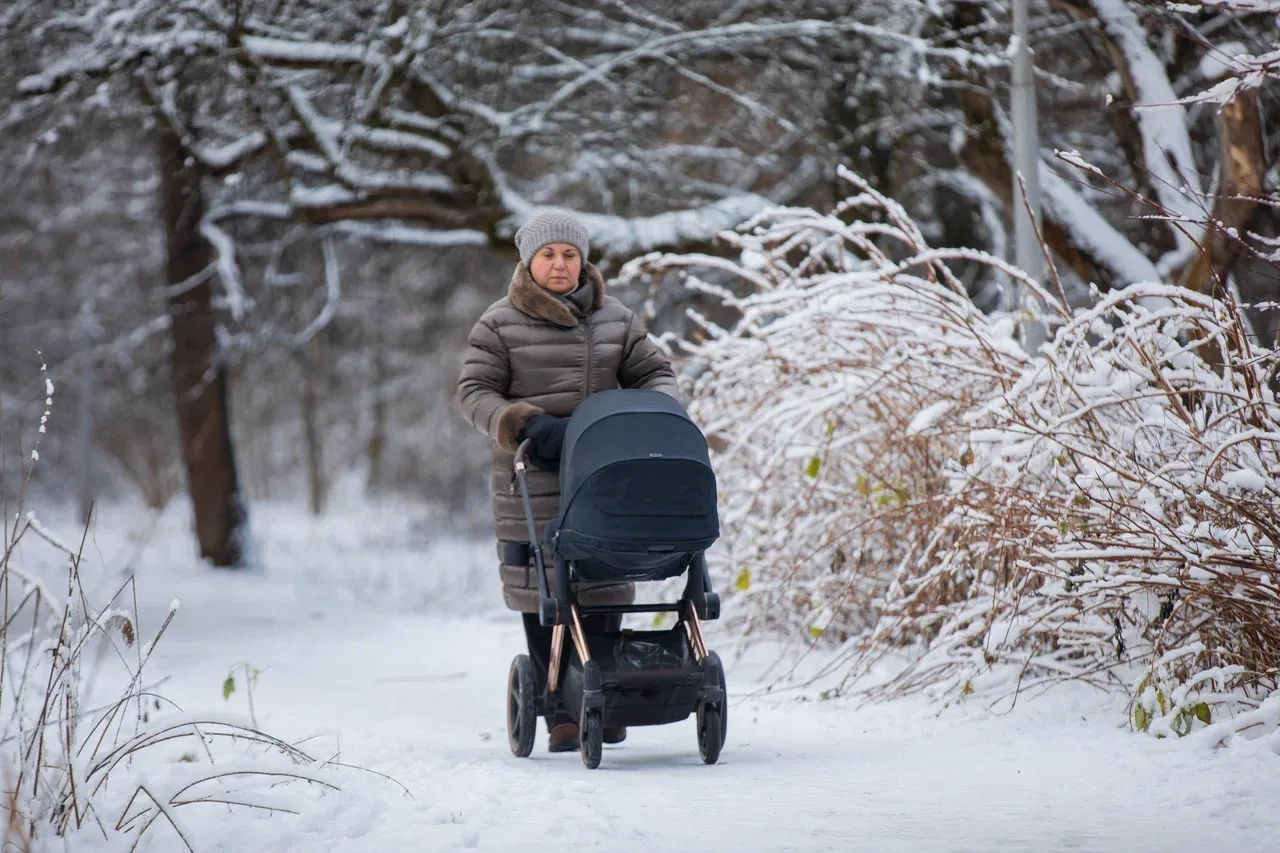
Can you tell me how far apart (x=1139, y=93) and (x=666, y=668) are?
4.69 m

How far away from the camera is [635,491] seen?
165 inches

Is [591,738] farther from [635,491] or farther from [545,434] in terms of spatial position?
[545,434]

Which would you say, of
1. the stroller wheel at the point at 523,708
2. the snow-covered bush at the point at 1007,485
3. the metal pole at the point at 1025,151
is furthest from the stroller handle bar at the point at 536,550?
the metal pole at the point at 1025,151

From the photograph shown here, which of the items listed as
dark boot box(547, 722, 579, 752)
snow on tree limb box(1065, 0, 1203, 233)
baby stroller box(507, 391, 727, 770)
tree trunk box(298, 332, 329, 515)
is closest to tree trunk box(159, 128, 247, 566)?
tree trunk box(298, 332, 329, 515)

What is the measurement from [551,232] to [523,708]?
1.68 m

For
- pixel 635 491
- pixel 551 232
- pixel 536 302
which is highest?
pixel 551 232

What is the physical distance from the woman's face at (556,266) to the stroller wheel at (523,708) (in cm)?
132

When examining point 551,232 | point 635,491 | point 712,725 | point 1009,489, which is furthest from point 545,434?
point 1009,489

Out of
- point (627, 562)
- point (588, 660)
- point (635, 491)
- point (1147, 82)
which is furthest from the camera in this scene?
point (1147, 82)

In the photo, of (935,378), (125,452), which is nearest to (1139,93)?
(935,378)

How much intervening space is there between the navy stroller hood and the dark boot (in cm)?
81

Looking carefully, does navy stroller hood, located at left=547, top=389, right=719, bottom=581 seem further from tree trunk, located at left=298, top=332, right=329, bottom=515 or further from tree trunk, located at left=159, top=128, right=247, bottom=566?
tree trunk, located at left=298, top=332, right=329, bottom=515

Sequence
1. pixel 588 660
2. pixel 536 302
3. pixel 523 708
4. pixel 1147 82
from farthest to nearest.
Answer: pixel 1147 82
pixel 536 302
pixel 523 708
pixel 588 660

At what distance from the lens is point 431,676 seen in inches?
308
